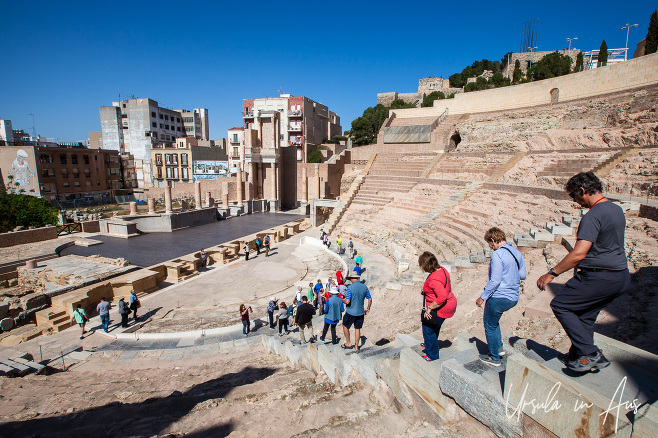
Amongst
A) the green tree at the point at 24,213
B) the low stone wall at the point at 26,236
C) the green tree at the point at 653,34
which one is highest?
the green tree at the point at 653,34

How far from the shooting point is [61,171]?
41.9 metres

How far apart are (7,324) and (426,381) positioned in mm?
12772

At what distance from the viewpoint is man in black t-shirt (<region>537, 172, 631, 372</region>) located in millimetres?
2510

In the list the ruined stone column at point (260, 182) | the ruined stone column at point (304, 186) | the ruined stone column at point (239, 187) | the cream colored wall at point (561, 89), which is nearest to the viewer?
the cream colored wall at point (561, 89)

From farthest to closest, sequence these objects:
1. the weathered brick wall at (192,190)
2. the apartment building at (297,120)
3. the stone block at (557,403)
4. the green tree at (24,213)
A: the apartment building at (297,120), the weathered brick wall at (192,190), the green tree at (24,213), the stone block at (557,403)

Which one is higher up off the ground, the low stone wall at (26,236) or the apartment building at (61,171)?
the apartment building at (61,171)

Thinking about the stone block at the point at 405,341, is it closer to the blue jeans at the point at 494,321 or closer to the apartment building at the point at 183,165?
the blue jeans at the point at 494,321

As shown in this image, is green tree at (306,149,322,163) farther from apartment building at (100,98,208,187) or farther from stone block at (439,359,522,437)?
stone block at (439,359,522,437)

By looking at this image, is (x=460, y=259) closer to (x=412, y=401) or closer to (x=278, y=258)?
(x=412, y=401)

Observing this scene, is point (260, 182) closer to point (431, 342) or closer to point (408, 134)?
point (408, 134)

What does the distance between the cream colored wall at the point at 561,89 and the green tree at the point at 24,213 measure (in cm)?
3313

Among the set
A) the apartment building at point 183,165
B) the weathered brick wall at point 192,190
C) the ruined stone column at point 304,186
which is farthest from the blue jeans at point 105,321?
the apartment building at point 183,165

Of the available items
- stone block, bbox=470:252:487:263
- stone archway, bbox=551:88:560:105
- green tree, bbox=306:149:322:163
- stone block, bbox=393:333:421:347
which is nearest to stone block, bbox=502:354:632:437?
stone block, bbox=393:333:421:347

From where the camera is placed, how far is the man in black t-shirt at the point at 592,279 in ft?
8.23
